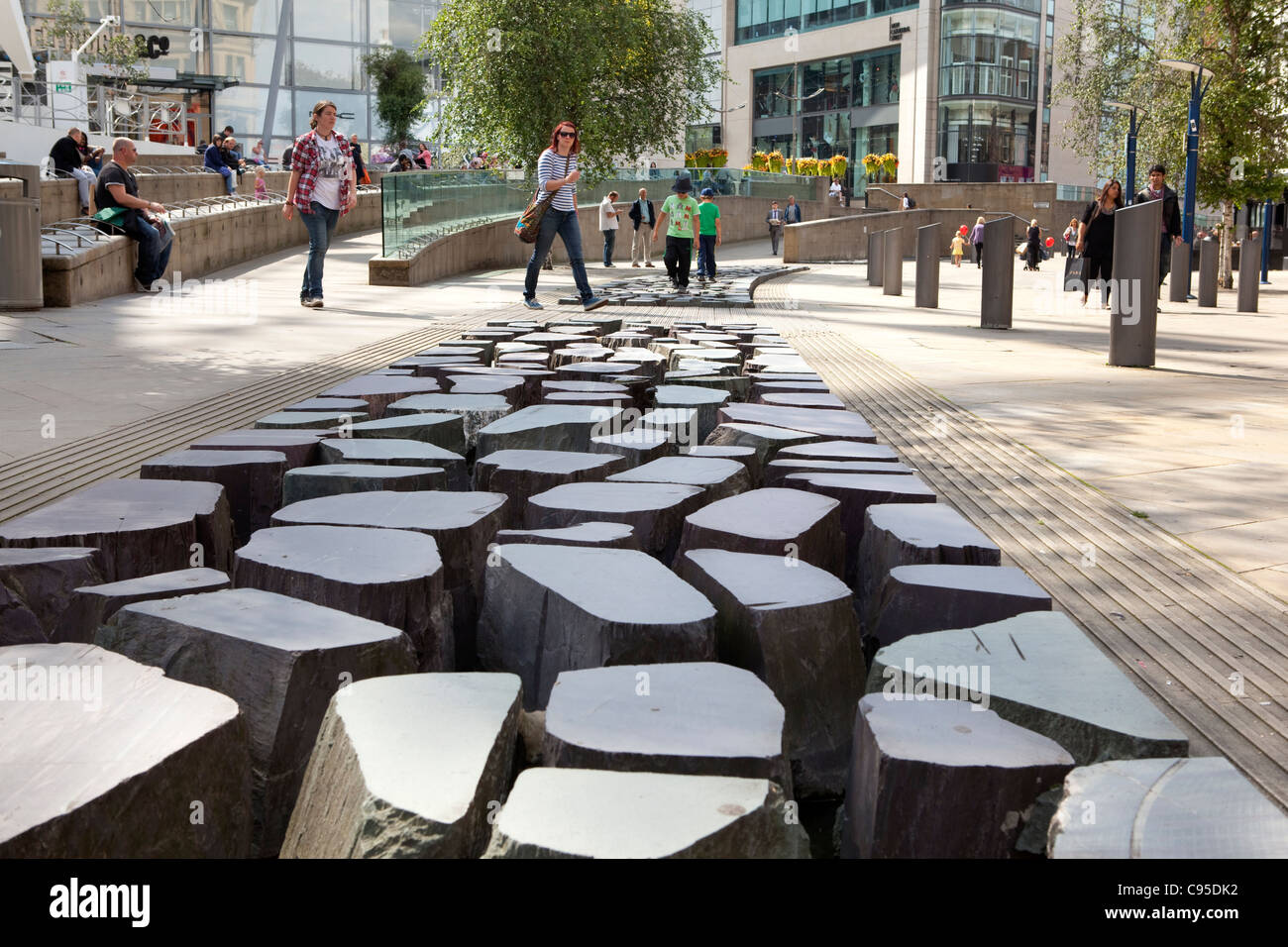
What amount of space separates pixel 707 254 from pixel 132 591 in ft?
55.2

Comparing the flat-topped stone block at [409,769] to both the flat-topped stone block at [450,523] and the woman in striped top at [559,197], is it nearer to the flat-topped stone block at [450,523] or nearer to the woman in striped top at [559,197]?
the flat-topped stone block at [450,523]

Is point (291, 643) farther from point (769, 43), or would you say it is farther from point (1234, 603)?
point (769, 43)

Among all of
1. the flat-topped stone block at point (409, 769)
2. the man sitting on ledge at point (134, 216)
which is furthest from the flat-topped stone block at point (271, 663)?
the man sitting on ledge at point (134, 216)

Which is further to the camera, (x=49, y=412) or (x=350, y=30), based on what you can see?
(x=350, y=30)

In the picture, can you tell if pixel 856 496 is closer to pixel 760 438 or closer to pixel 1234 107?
pixel 760 438

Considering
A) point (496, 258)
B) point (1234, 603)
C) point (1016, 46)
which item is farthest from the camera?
point (1016, 46)

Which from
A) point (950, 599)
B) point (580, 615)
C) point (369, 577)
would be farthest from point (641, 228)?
point (580, 615)

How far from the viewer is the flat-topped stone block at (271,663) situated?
2.23 metres

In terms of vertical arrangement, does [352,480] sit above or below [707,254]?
below

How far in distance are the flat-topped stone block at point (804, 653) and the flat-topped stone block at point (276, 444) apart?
6.23ft

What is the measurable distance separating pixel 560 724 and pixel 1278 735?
1.43m

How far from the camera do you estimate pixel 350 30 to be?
51.0 meters

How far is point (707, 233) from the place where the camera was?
1869 centimetres
